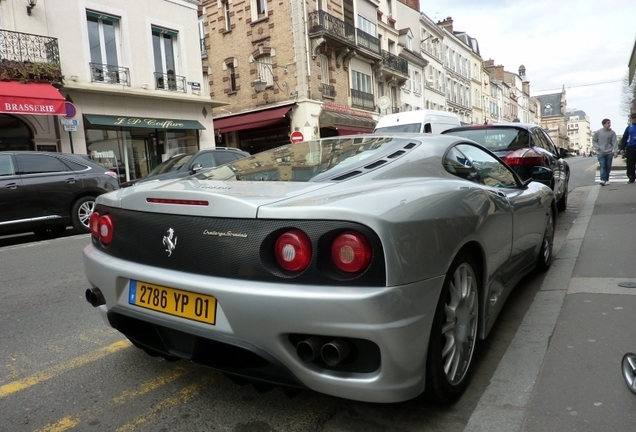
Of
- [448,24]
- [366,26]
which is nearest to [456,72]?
[448,24]

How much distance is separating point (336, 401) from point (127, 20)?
18121 millimetres

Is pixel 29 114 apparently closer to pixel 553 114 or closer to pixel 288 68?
pixel 288 68

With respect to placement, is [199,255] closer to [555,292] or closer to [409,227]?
[409,227]

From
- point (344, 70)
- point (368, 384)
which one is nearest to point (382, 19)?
point (344, 70)

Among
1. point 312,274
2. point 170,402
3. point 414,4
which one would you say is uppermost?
point 414,4

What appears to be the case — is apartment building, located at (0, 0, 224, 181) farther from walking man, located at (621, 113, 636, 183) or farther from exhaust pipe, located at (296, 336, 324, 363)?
walking man, located at (621, 113, 636, 183)

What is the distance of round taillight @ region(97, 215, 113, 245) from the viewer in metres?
2.56

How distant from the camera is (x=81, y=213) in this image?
8805 mm

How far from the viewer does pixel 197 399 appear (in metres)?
2.46

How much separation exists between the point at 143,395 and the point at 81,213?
282 inches

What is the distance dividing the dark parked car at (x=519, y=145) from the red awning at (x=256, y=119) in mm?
17110

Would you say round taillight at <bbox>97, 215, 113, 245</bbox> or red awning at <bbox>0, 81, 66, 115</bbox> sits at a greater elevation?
red awning at <bbox>0, 81, 66, 115</bbox>

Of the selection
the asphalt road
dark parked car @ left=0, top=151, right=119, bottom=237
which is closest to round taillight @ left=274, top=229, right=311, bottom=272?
the asphalt road

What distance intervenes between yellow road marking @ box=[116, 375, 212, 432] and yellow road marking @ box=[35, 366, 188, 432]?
0.17m
